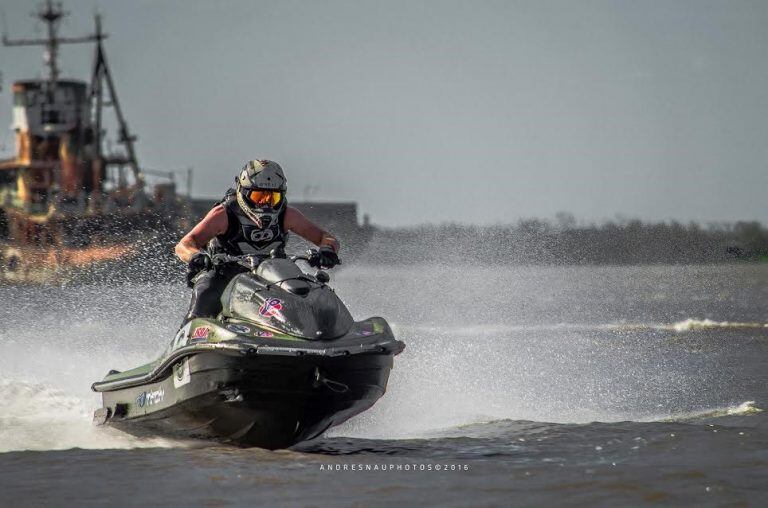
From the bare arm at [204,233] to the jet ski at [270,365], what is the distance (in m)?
0.27

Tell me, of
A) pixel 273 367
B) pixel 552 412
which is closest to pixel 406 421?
pixel 552 412

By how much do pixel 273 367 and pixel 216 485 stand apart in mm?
966

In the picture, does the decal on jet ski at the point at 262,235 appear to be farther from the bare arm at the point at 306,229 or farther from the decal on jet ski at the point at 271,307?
the decal on jet ski at the point at 271,307

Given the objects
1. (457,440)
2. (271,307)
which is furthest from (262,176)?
(457,440)

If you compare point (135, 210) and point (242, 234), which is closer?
point (242, 234)

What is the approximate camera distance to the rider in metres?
9.35

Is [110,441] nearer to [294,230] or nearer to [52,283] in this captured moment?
[294,230]

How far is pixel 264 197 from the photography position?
9.52 meters

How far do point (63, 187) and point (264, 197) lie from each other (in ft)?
217

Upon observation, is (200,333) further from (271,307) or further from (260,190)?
(260,190)

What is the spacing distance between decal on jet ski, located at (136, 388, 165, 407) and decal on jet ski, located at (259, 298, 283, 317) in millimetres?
1187

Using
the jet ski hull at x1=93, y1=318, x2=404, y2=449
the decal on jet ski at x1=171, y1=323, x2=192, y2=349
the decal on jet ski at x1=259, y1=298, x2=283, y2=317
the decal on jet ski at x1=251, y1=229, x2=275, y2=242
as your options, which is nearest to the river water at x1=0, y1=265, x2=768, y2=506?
the jet ski hull at x1=93, y1=318, x2=404, y2=449

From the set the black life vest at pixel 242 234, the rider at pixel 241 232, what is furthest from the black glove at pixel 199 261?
the black life vest at pixel 242 234

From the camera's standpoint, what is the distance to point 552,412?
11445 millimetres
